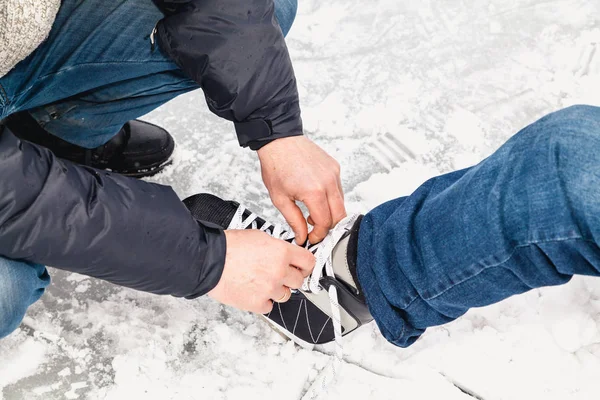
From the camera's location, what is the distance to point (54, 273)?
1.19 meters

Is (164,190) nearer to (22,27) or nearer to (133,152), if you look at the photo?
(22,27)

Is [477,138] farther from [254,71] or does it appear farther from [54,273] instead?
[54,273]

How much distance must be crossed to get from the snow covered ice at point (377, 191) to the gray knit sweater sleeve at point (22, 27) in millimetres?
527

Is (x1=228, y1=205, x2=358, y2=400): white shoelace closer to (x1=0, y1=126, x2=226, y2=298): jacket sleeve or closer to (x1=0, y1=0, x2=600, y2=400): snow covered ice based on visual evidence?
(x1=0, y1=0, x2=600, y2=400): snow covered ice

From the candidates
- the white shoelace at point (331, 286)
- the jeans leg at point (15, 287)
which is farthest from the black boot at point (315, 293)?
the jeans leg at point (15, 287)

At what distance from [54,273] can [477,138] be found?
111 centimetres

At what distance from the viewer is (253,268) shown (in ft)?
2.81

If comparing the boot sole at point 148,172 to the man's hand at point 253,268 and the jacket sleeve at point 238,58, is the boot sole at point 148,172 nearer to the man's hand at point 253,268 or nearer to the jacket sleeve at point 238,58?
the jacket sleeve at point 238,58

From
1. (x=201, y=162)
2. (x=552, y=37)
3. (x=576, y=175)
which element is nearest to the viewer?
(x=576, y=175)

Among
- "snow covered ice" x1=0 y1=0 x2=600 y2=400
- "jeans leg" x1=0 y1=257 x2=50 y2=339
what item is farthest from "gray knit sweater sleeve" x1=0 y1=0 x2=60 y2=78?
"snow covered ice" x1=0 y1=0 x2=600 y2=400

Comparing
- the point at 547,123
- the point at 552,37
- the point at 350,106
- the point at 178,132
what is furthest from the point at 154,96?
the point at 552,37

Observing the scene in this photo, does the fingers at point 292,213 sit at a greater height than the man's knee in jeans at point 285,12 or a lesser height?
lesser

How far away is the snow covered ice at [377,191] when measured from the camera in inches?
42.0

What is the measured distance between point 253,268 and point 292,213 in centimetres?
15
